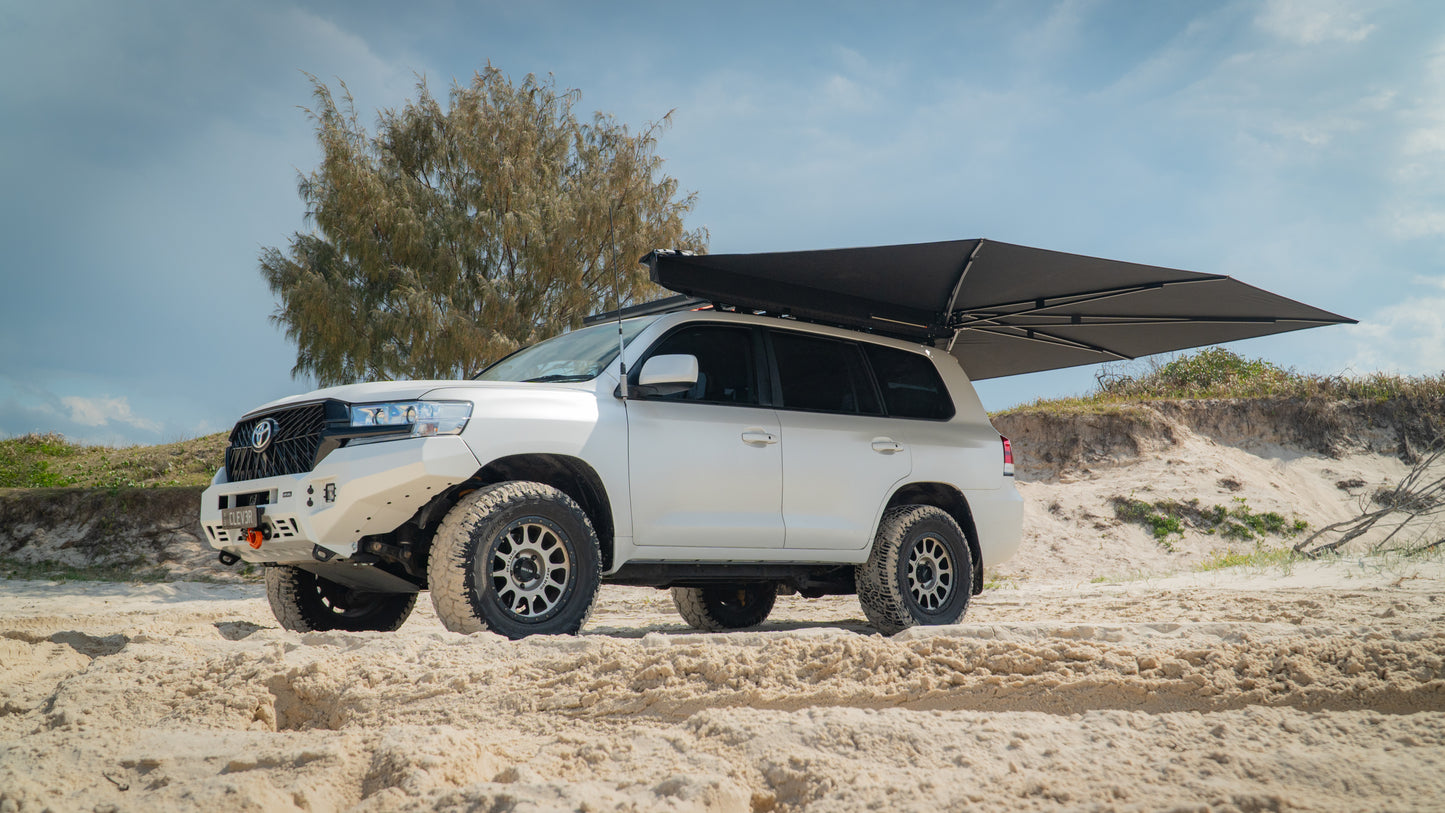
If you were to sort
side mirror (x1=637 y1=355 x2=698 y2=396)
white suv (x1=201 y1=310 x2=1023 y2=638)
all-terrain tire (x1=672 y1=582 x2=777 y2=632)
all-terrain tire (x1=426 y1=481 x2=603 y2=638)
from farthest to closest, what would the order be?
all-terrain tire (x1=672 y1=582 x2=777 y2=632) → side mirror (x1=637 y1=355 x2=698 y2=396) → white suv (x1=201 y1=310 x2=1023 y2=638) → all-terrain tire (x1=426 y1=481 x2=603 y2=638)

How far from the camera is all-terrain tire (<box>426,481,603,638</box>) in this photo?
13.3 feet

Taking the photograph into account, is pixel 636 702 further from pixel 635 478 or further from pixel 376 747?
pixel 635 478

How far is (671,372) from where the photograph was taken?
466 cm

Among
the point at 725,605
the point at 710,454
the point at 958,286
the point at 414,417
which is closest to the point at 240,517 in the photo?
the point at 414,417

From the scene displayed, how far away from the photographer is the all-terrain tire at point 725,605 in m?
7.10

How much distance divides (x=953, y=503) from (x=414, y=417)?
12.3 ft

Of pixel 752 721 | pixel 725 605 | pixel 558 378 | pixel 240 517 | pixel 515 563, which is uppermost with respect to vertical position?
pixel 558 378

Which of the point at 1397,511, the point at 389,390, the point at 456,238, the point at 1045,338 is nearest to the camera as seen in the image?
the point at 389,390

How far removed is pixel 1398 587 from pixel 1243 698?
Result: 3.95 m

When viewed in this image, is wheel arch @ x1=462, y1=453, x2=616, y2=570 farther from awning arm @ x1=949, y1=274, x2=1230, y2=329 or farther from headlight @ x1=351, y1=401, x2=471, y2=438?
awning arm @ x1=949, y1=274, x2=1230, y2=329

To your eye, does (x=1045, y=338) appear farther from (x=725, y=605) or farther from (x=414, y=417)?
(x=414, y=417)

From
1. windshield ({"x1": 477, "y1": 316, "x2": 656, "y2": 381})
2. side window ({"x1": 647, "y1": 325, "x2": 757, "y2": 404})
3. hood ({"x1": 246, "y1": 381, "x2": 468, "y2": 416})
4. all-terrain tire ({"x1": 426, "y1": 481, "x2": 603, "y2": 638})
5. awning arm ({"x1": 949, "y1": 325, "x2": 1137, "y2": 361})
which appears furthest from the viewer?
awning arm ({"x1": 949, "y1": 325, "x2": 1137, "y2": 361})

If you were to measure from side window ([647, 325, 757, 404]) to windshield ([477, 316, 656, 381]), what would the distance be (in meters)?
0.25

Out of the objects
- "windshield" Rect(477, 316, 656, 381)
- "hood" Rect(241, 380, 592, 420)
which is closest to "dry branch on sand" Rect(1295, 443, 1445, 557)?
"windshield" Rect(477, 316, 656, 381)
